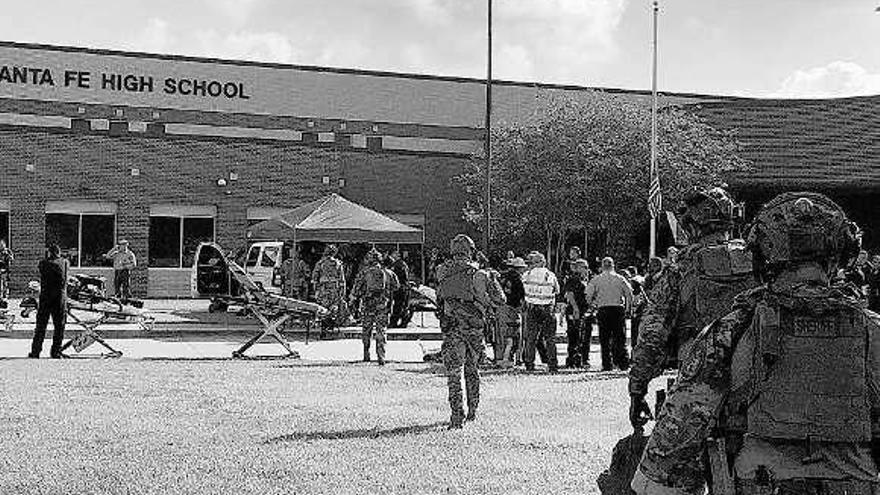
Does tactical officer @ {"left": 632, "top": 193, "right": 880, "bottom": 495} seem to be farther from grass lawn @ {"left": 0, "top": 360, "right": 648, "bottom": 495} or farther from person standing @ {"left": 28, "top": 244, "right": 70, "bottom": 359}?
person standing @ {"left": 28, "top": 244, "right": 70, "bottom": 359}

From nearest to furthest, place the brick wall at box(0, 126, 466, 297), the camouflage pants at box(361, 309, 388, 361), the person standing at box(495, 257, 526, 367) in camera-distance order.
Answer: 1. the camouflage pants at box(361, 309, 388, 361)
2. the person standing at box(495, 257, 526, 367)
3. the brick wall at box(0, 126, 466, 297)

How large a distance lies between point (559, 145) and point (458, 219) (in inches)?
306

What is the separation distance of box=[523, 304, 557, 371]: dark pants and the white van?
1492 cm

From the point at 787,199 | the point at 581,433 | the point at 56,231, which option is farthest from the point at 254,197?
the point at 787,199

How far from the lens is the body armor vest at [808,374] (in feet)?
12.7

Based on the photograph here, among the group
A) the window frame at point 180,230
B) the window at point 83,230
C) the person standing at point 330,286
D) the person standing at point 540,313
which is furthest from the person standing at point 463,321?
the window frame at point 180,230

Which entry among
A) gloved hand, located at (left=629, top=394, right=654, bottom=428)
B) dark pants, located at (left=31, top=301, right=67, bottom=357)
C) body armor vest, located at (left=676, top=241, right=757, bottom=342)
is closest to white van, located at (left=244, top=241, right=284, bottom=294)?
dark pants, located at (left=31, top=301, right=67, bottom=357)

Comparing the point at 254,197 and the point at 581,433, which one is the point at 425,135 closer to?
the point at 254,197

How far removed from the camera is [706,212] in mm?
6832

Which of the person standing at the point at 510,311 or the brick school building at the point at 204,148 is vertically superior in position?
the brick school building at the point at 204,148

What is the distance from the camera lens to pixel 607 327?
17.5 m

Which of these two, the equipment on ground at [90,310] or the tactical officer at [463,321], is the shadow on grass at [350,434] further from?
the equipment on ground at [90,310]

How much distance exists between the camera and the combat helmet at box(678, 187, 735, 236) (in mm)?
6785

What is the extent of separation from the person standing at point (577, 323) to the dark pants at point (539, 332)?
840mm
